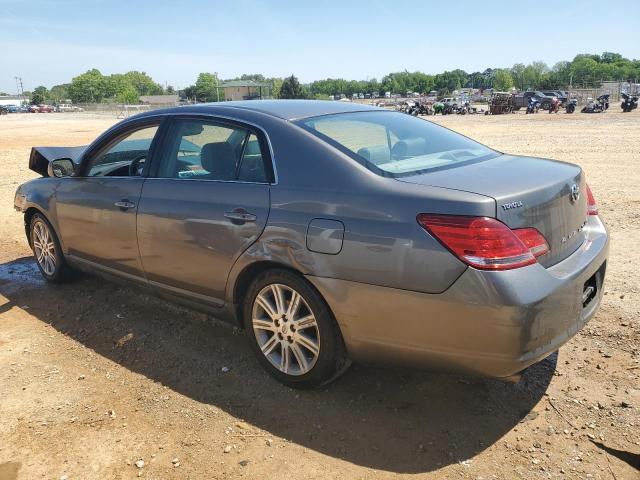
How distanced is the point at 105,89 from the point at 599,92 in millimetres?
136542

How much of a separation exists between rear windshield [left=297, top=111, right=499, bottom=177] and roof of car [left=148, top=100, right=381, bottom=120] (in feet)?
0.28

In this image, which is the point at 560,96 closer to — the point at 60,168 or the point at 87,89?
the point at 60,168

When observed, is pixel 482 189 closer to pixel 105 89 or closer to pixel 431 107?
pixel 431 107

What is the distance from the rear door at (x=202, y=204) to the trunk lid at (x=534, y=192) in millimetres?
1018

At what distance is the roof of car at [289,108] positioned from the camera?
3521 mm

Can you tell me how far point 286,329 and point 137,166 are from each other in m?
2.06

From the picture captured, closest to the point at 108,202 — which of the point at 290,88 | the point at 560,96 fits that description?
the point at 560,96

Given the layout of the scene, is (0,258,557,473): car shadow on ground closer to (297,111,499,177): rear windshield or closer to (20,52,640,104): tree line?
(297,111,499,177): rear windshield

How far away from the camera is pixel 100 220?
4.33 meters

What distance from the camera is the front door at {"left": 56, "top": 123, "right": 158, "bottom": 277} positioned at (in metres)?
4.09

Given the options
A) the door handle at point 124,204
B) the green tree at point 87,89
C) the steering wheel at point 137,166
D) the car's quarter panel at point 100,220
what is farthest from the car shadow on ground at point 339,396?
the green tree at point 87,89

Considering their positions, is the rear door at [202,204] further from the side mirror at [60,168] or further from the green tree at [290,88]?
the green tree at [290,88]

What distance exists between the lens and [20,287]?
539cm

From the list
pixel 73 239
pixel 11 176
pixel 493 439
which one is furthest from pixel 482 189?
pixel 11 176
